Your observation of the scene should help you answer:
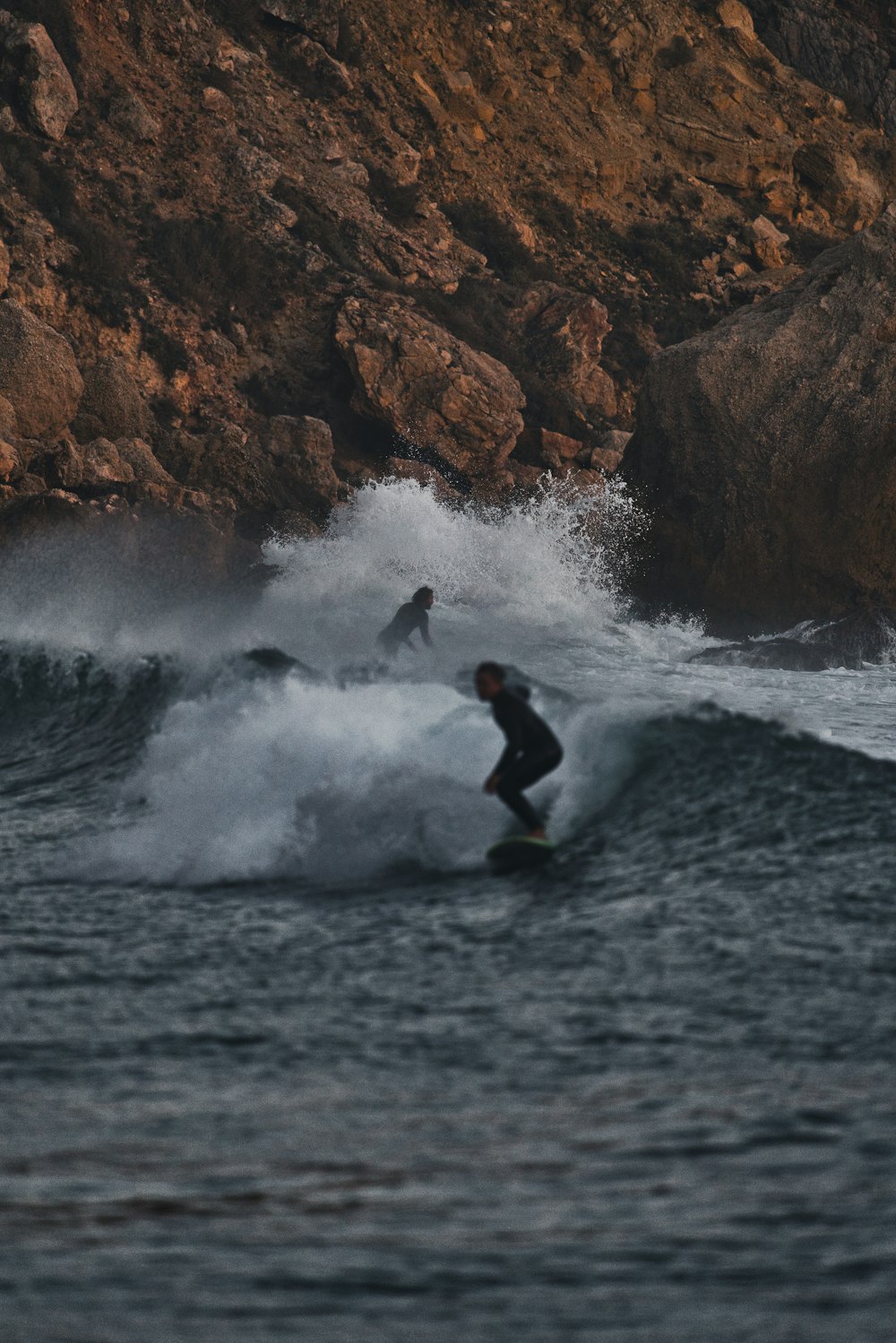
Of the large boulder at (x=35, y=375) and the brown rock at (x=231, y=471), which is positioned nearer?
the large boulder at (x=35, y=375)

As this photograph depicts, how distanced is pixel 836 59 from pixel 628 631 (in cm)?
3502

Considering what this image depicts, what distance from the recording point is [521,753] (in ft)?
27.6

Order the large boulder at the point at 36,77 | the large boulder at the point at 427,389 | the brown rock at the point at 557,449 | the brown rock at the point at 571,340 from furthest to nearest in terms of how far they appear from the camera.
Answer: the brown rock at the point at 571,340
the brown rock at the point at 557,449
the large boulder at the point at 36,77
the large boulder at the point at 427,389

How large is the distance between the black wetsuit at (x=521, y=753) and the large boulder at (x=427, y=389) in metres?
22.7

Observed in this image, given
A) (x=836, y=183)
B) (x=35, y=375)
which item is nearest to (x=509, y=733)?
(x=35, y=375)

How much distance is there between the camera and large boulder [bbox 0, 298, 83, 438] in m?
24.6

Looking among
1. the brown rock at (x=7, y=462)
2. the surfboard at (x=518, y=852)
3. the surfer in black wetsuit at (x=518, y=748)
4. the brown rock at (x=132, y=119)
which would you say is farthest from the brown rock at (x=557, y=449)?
the surfboard at (x=518, y=852)

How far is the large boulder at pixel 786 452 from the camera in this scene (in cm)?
1958

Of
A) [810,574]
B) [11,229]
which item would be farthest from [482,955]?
[11,229]

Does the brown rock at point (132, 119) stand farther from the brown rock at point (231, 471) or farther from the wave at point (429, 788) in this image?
the wave at point (429, 788)

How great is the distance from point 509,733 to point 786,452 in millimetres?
12952

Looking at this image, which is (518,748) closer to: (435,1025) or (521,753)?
(521,753)

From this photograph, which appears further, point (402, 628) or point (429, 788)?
point (402, 628)

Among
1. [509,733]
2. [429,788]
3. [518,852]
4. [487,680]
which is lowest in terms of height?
[518,852]
